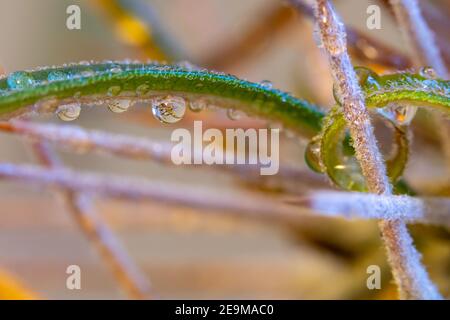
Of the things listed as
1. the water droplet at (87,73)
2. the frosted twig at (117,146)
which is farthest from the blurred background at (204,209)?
the water droplet at (87,73)

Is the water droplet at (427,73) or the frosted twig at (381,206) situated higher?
the water droplet at (427,73)

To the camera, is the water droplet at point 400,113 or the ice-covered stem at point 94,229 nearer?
the water droplet at point 400,113

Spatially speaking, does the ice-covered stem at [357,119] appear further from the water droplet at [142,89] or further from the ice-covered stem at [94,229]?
the ice-covered stem at [94,229]

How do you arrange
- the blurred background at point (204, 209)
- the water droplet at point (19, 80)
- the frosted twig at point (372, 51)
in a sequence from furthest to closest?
1. the blurred background at point (204, 209)
2. the frosted twig at point (372, 51)
3. the water droplet at point (19, 80)

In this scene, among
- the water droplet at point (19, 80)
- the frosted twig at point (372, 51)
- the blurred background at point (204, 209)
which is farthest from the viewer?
the blurred background at point (204, 209)

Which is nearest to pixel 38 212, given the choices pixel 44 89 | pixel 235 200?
pixel 235 200

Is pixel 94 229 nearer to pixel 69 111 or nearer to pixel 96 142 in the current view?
pixel 96 142
